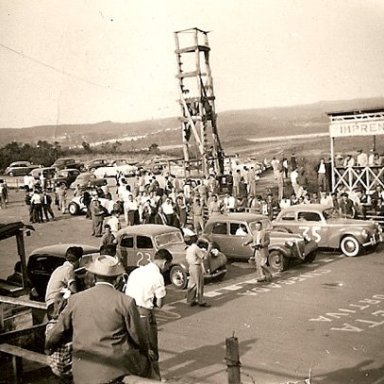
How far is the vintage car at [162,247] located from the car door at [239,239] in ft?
4.98

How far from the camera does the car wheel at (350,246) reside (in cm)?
1556

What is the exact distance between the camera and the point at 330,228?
1592 centimetres

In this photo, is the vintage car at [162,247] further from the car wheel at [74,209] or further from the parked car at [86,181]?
the parked car at [86,181]

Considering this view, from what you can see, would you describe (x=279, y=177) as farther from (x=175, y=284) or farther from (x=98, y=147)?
(x=98, y=147)

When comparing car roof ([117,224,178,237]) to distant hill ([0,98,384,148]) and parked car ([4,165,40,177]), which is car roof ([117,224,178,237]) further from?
distant hill ([0,98,384,148])

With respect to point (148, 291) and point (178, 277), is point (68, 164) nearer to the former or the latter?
point (178, 277)

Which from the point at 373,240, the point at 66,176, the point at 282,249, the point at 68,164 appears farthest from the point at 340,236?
the point at 68,164

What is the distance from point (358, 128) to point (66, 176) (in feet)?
46.8

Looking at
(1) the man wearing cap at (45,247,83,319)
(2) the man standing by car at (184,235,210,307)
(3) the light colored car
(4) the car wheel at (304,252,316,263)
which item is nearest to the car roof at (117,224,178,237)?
(2) the man standing by car at (184,235,210,307)

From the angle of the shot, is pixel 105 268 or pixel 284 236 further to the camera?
pixel 284 236

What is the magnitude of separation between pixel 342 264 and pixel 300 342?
6239 mm

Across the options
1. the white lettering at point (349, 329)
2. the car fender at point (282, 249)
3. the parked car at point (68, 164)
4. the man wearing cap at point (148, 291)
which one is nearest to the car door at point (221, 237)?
the car fender at point (282, 249)

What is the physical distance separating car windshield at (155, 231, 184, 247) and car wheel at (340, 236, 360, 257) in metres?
4.49

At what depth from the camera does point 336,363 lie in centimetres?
802
